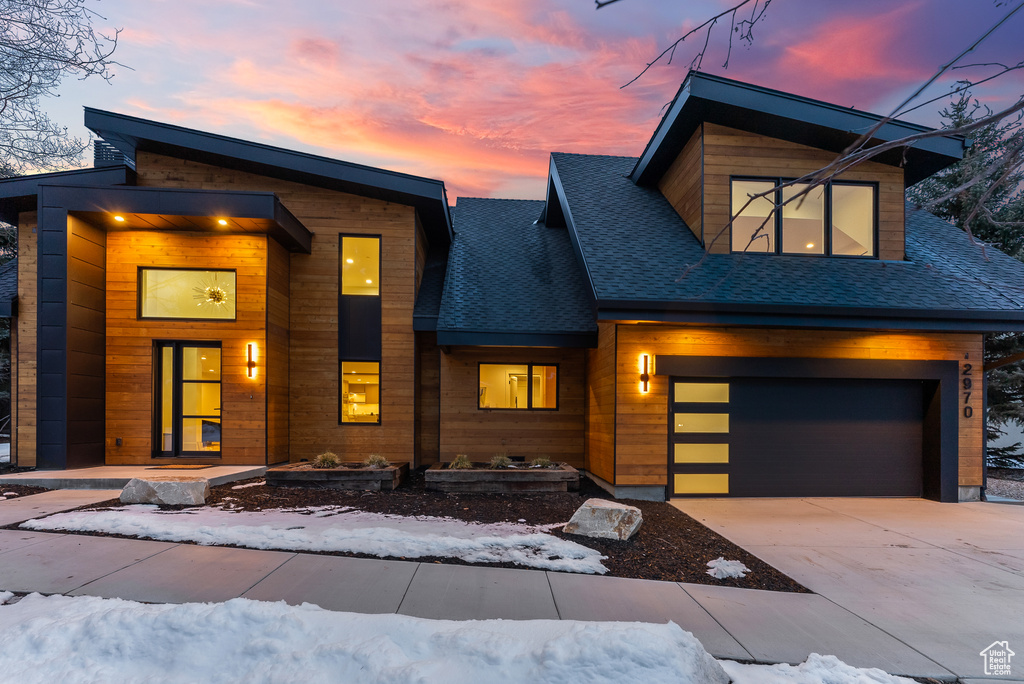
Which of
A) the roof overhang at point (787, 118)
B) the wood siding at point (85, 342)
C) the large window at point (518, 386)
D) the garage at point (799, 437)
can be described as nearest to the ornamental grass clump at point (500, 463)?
the large window at point (518, 386)

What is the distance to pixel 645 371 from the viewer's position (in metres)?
8.08

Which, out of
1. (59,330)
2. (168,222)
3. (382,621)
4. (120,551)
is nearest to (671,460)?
(382,621)

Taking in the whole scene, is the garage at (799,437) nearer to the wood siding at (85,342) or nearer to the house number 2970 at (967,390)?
the house number 2970 at (967,390)

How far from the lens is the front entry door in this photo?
30.2 feet

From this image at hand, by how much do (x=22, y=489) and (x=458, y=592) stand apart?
760 centimetres

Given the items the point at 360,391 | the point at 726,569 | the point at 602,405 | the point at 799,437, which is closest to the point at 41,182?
the point at 360,391

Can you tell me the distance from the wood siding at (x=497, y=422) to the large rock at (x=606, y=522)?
178 inches

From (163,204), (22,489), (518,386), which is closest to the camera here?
(22,489)

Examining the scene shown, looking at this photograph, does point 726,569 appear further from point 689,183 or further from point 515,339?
point 689,183

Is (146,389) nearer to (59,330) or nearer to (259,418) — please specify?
(59,330)

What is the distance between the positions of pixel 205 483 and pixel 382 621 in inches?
193

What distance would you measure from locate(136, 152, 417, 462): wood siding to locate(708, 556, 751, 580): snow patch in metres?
6.43

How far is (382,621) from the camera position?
3.26 metres

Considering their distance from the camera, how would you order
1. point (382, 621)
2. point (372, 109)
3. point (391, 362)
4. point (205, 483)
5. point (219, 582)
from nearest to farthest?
point (382, 621)
point (219, 582)
point (205, 483)
point (391, 362)
point (372, 109)
